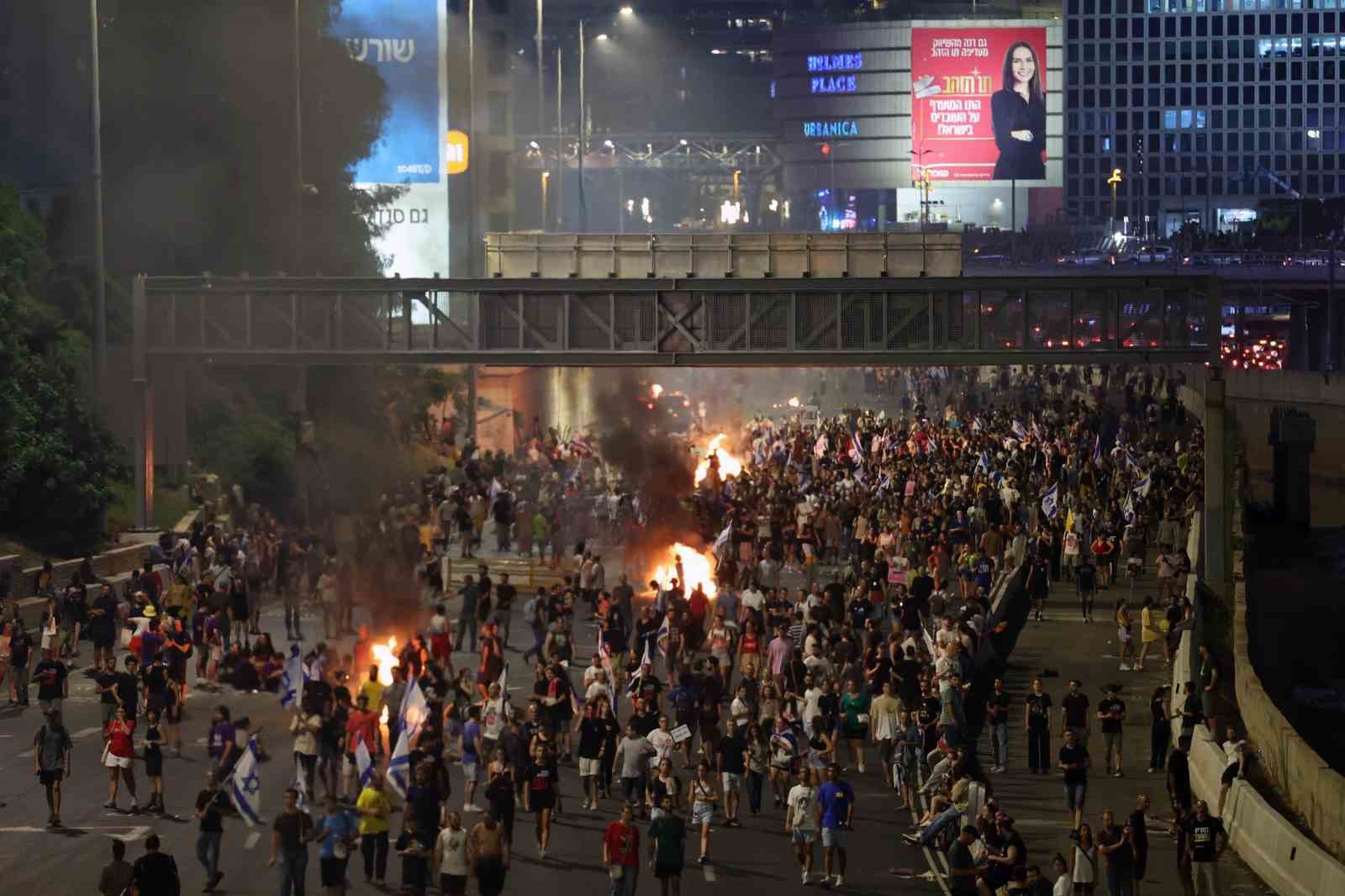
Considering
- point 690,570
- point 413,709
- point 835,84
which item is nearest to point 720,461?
point 690,570

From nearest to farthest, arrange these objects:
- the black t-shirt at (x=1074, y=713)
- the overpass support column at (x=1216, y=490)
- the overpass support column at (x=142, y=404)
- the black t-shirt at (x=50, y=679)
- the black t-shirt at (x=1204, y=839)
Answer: the black t-shirt at (x=1204, y=839) < the black t-shirt at (x=1074, y=713) < the black t-shirt at (x=50, y=679) < the overpass support column at (x=1216, y=490) < the overpass support column at (x=142, y=404)

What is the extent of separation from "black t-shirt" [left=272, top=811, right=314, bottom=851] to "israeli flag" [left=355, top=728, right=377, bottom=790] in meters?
1.44

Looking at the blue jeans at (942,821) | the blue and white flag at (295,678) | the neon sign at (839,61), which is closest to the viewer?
the blue jeans at (942,821)

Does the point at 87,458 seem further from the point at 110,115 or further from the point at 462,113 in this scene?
the point at 462,113

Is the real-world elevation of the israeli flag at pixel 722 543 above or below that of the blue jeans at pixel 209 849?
above

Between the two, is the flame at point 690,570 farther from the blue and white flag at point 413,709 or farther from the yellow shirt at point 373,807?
the yellow shirt at point 373,807

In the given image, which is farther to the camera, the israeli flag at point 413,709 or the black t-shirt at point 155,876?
the israeli flag at point 413,709

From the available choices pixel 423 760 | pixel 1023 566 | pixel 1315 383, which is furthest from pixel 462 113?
pixel 423 760

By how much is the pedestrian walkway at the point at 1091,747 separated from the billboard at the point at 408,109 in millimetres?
40075

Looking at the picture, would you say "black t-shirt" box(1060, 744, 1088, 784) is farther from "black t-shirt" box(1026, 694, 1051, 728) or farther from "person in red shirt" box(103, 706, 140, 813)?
"person in red shirt" box(103, 706, 140, 813)

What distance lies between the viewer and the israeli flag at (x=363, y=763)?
19.6 metres

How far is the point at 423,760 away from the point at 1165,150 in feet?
592

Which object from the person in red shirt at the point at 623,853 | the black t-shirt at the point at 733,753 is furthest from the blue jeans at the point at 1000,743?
→ the person in red shirt at the point at 623,853

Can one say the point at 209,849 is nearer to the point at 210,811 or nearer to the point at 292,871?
the point at 210,811
